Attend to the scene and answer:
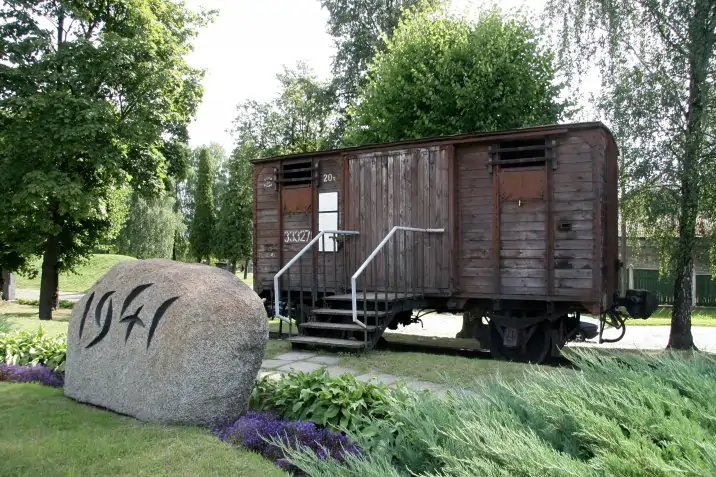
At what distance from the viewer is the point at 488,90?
13.7 meters

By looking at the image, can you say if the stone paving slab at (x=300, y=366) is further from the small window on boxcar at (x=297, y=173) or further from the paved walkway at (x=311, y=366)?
the small window on boxcar at (x=297, y=173)

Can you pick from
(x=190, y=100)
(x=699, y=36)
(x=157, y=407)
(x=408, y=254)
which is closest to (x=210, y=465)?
(x=157, y=407)

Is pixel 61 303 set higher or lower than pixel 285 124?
lower

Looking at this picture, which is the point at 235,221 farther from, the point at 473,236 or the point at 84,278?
the point at 473,236

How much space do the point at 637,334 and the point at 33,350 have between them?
13960mm

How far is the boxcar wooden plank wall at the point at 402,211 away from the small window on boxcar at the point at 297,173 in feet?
3.34

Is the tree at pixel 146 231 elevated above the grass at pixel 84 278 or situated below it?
above

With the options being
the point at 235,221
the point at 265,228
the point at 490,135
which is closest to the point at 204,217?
the point at 235,221

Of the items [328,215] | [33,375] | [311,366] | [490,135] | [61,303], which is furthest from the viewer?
[61,303]

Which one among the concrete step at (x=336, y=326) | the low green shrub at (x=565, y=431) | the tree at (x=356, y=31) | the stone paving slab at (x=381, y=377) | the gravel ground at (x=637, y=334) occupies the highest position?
the tree at (x=356, y=31)

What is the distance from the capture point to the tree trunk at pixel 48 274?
50.3 feet

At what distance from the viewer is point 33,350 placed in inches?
287

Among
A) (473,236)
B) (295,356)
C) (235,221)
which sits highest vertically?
(235,221)

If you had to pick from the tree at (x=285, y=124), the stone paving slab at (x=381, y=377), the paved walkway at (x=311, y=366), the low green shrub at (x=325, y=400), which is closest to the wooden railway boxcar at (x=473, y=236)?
the paved walkway at (x=311, y=366)
